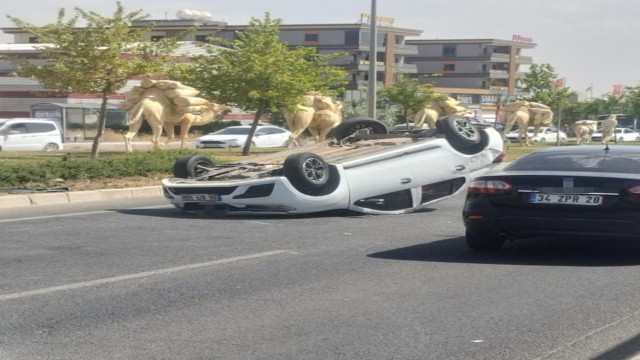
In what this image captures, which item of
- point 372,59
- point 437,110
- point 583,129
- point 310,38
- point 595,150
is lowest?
point 583,129

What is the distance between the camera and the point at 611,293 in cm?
731

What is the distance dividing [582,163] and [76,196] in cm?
884

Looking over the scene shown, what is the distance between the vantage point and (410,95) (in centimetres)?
4325

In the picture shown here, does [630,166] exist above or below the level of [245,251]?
above

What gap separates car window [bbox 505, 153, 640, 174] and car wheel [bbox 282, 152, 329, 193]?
9.82 ft

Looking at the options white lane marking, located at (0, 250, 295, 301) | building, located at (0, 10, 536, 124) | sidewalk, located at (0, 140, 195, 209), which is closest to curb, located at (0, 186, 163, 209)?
sidewalk, located at (0, 140, 195, 209)

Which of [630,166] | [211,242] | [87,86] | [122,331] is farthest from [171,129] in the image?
[122,331]

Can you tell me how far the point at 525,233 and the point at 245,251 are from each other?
108 inches

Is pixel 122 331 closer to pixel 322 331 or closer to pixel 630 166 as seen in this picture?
pixel 322 331

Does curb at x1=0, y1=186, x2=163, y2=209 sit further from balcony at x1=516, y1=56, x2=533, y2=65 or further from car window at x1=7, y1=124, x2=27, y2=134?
balcony at x1=516, y1=56, x2=533, y2=65

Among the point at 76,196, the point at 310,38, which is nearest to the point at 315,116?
the point at 76,196

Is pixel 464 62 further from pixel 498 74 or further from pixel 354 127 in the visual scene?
pixel 354 127

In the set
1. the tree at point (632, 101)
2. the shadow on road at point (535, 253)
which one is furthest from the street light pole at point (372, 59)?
the tree at point (632, 101)

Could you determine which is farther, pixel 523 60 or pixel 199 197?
pixel 523 60
